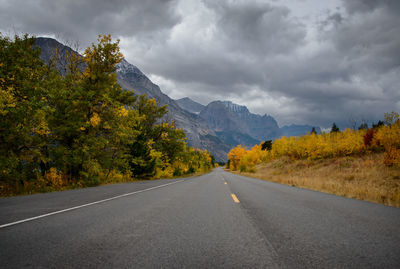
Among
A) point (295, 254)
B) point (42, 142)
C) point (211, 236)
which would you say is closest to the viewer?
point (295, 254)

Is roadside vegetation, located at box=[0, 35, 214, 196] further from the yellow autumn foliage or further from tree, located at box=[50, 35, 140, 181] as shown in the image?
the yellow autumn foliage

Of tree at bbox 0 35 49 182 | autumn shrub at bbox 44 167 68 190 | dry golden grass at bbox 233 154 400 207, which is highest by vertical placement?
tree at bbox 0 35 49 182

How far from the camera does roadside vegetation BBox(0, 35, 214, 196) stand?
1112 cm

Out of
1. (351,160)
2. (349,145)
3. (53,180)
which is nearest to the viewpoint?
(53,180)

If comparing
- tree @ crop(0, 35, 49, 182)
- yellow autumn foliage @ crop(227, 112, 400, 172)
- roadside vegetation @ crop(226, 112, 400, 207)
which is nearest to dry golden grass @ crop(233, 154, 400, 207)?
roadside vegetation @ crop(226, 112, 400, 207)

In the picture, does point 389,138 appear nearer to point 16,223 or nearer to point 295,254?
point 295,254

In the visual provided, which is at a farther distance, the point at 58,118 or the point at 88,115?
the point at 88,115

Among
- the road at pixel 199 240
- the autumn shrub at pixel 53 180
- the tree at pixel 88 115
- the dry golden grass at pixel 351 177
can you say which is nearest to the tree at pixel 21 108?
the autumn shrub at pixel 53 180

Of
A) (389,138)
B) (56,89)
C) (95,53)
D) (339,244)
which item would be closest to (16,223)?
(339,244)

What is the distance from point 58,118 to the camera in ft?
49.3

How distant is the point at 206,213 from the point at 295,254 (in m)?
2.80

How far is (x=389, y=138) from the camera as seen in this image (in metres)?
29.2

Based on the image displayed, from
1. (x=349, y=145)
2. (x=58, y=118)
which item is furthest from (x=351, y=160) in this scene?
(x=58, y=118)

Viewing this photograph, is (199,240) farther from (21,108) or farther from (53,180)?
(53,180)
